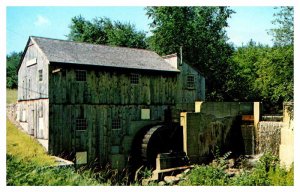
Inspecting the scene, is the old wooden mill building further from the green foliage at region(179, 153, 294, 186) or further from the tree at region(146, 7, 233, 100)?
the tree at region(146, 7, 233, 100)

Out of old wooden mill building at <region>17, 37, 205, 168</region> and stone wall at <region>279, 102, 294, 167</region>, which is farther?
old wooden mill building at <region>17, 37, 205, 168</region>

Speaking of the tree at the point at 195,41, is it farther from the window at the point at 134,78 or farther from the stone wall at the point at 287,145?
the stone wall at the point at 287,145

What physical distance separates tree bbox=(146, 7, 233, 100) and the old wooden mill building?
8.46 m

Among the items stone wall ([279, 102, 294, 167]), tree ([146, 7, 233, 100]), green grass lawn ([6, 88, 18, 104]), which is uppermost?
tree ([146, 7, 233, 100])

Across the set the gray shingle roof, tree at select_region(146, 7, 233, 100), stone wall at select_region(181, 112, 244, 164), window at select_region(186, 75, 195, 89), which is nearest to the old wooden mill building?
the gray shingle roof

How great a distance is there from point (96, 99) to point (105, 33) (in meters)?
22.9

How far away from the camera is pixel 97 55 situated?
59.2ft

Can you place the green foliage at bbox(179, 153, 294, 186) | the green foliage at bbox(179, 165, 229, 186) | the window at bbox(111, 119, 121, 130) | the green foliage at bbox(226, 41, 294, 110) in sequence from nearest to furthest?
the green foliage at bbox(179, 153, 294, 186) → the green foliage at bbox(179, 165, 229, 186) → the green foliage at bbox(226, 41, 294, 110) → the window at bbox(111, 119, 121, 130)

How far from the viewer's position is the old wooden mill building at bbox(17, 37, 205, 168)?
15836 mm

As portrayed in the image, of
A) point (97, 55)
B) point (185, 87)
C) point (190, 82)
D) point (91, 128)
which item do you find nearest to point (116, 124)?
point (91, 128)

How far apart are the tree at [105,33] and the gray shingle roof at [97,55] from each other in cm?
1461

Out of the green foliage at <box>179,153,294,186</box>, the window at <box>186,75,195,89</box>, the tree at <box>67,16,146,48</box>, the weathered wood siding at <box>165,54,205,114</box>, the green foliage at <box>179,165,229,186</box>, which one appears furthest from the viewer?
the tree at <box>67,16,146,48</box>

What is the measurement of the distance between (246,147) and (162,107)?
18.8 ft

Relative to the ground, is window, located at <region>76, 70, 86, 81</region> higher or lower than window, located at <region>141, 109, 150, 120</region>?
higher
